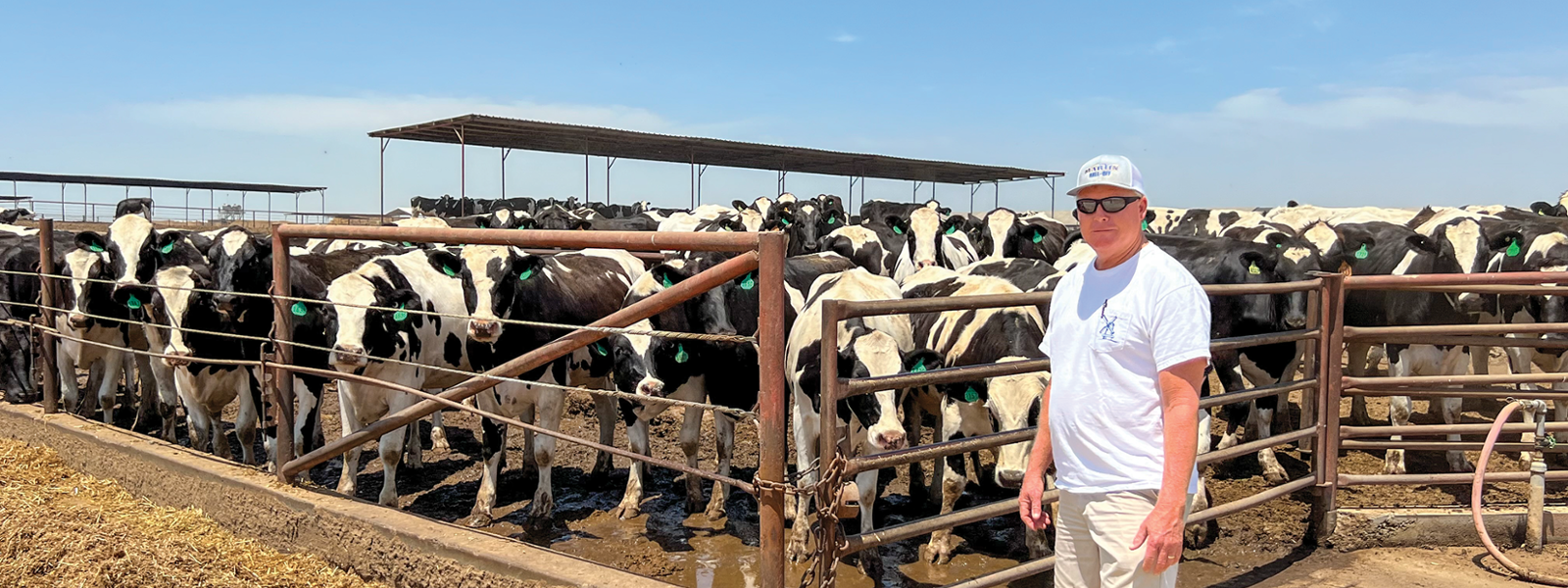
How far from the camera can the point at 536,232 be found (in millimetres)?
3926

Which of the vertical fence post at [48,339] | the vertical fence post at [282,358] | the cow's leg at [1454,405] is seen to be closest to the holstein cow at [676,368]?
the vertical fence post at [282,358]

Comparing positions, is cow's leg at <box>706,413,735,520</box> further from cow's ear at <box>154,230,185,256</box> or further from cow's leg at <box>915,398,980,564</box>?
cow's ear at <box>154,230,185,256</box>

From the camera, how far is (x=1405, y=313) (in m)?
8.02

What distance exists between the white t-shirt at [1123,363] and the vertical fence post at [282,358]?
4118mm

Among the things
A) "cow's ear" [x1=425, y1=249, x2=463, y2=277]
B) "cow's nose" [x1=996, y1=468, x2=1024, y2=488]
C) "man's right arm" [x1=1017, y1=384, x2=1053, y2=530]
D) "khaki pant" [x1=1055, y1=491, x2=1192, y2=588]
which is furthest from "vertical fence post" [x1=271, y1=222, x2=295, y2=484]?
"khaki pant" [x1=1055, y1=491, x2=1192, y2=588]

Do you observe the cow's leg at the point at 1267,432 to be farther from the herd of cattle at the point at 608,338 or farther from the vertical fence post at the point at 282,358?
the vertical fence post at the point at 282,358

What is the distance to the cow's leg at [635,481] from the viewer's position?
6.20 meters

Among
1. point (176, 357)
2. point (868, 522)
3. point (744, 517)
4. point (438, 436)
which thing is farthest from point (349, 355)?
point (868, 522)

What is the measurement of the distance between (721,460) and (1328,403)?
3379mm

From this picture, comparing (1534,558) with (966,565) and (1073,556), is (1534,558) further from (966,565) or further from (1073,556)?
(1073,556)

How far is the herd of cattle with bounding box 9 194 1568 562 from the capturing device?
5.29m

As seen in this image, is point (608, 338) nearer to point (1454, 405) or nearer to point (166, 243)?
point (166, 243)

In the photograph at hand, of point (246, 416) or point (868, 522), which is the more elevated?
point (246, 416)

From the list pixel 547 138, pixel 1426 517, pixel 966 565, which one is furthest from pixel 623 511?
pixel 547 138
